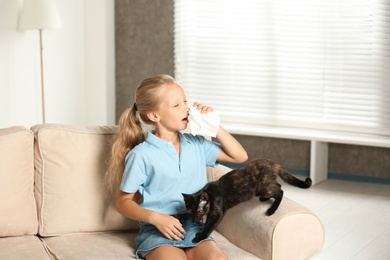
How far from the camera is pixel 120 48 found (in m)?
6.14

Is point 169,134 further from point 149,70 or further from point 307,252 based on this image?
point 149,70

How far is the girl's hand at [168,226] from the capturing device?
269 centimetres

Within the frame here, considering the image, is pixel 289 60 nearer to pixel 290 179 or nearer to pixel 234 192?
pixel 290 179

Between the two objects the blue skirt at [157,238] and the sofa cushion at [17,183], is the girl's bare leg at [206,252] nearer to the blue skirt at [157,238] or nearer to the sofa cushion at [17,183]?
the blue skirt at [157,238]

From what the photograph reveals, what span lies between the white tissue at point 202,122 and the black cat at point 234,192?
0.18 metres


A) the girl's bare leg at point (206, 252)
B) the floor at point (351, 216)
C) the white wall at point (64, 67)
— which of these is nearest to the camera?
the girl's bare leg at point (206, 252)

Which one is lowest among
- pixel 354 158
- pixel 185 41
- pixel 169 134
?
pixel 354 158

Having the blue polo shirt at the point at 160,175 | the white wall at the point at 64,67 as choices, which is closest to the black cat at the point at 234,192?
the blue polo shirt at the point at 160,175

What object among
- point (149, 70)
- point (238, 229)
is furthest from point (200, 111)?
point (149, 70)

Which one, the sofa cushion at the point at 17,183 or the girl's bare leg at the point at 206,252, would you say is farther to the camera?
the sofa cushion at the point at 17,183

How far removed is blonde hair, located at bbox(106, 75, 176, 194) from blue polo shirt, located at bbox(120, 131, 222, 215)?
50mm

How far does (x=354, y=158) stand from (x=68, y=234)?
3027mm

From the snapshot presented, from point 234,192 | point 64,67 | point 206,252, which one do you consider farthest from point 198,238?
point 64,67

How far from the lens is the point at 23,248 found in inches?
108
